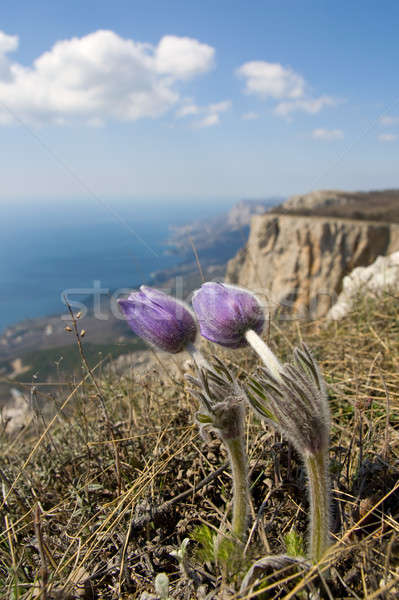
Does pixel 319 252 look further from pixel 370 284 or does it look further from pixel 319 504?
pixel 319 504

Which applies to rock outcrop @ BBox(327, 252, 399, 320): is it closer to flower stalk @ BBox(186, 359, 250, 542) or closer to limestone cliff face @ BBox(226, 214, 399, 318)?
flower stalk @ BBox(186, 359, 250, 542)

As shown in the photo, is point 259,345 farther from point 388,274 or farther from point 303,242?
point 303,242

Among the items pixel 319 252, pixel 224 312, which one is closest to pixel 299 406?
pixel 224 312

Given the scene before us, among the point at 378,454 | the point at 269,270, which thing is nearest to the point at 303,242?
the point at 269,270

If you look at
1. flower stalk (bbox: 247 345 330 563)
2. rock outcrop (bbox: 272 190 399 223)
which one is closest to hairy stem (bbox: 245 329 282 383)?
flower stalk (bbox: 247 345 330 563)

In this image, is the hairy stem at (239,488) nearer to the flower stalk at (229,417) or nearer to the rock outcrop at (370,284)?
the flower stalk at (229,417)
